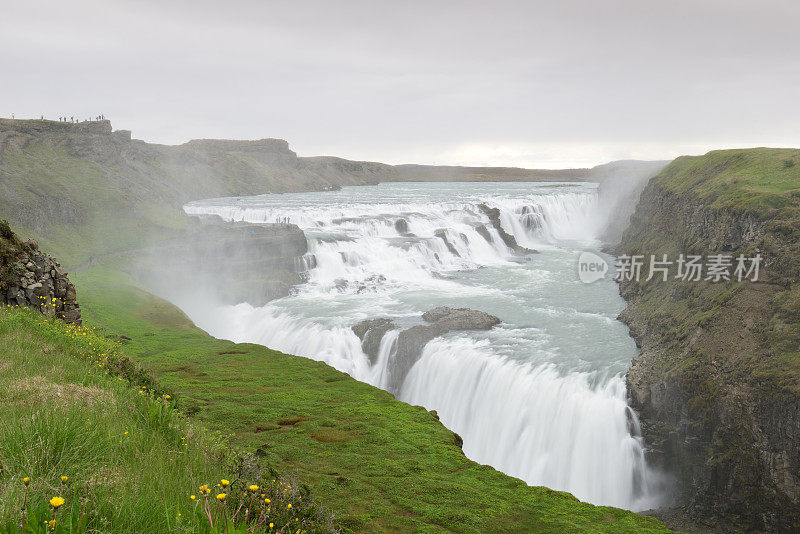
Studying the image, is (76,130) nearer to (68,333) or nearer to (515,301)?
(515,301)

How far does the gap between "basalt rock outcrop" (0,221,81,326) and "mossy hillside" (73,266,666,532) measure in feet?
9.75

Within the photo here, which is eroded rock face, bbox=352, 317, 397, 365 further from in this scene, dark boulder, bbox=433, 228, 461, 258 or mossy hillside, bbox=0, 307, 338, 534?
dark boulder, bbox=433, 228, 461, 258

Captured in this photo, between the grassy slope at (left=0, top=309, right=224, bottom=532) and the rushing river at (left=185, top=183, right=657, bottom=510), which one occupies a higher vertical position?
the grassy slope at (left=0, top=309, right=224, bottom=532)

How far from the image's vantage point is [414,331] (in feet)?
87.3

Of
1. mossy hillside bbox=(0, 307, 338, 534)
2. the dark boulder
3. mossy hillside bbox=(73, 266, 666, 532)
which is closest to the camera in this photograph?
mossy hillside bbox=(0, 307, 338, 534)

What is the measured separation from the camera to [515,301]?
33938 millimetres

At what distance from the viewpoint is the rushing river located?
18.6 metres

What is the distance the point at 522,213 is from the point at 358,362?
141 ft

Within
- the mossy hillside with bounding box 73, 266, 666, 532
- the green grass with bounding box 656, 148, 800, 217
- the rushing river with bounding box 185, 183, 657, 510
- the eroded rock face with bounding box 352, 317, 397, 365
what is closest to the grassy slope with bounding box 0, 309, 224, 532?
the mossy hillside with bounding box 73, 266, 666, 532

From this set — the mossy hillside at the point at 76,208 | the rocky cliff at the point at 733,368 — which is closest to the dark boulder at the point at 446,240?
the rocky cliff at the point at 733,368

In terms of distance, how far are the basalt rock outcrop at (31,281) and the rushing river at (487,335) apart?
14.1 m

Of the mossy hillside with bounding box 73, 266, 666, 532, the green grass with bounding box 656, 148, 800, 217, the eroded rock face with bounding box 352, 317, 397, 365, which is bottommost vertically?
the eroded rock face with bounding box 352, 317, 397, 365

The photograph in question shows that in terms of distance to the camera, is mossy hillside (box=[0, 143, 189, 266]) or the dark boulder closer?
the dark boulder

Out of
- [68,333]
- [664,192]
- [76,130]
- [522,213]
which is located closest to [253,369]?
[68,333]
